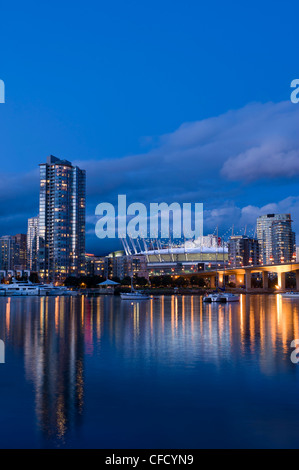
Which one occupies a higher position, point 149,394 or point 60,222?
point 60,222

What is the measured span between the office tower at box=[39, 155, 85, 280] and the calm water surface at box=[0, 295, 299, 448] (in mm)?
147863

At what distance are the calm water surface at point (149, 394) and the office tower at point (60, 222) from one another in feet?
485

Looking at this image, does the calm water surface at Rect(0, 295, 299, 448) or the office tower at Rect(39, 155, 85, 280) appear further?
the office tower at Rect(39, 155, 85, 280)

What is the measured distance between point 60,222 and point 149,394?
163 metres

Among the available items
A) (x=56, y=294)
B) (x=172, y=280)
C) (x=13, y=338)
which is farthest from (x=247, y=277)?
(x=13, y=338)

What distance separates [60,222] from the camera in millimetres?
172375

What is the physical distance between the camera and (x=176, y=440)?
9812 mm

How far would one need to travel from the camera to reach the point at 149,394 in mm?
13578

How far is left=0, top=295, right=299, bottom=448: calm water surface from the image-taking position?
33.0 feet

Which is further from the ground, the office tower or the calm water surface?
the office tower

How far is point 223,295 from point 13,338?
5691 cm

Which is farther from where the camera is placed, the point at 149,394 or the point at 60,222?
the point at 60,222

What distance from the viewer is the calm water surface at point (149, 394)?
33.0 feet
